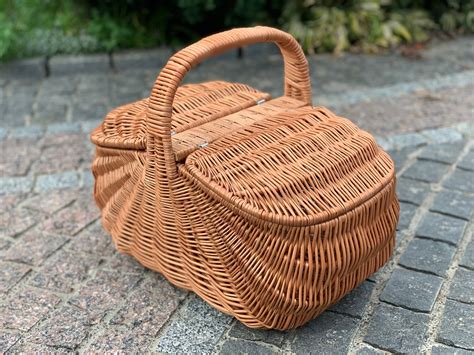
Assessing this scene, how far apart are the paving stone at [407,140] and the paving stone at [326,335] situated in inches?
67.5

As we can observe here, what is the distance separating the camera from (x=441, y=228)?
9.51 ft

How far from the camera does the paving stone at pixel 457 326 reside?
221cm

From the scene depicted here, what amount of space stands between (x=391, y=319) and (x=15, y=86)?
3.76 m

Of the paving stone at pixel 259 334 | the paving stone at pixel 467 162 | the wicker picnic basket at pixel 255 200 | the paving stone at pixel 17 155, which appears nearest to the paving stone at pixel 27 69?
the paving stone at pixel 17 155

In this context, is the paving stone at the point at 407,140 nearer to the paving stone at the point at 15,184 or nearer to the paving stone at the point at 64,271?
the paving stone at the point at 64,271

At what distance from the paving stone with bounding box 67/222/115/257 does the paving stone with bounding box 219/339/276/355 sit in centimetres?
85

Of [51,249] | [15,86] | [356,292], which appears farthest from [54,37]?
[356,292]

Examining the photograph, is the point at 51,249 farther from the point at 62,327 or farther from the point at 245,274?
the point at 245,274

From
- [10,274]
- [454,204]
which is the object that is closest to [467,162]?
[454,204]

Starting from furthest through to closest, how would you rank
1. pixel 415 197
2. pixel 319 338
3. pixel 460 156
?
pixel 460 156, pixel 415 197, pixel 319 338

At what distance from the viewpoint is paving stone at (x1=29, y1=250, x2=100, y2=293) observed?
8.46ft

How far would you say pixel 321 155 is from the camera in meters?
2.21

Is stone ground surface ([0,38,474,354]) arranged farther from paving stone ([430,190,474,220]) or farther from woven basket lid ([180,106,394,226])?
woven basket lid ([180,106,394,226])

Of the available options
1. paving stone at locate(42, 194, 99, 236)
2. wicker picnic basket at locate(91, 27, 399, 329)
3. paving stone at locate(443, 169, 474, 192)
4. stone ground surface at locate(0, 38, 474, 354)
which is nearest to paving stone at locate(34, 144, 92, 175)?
stone ground surface at locate(0, 38, 474, 354)
